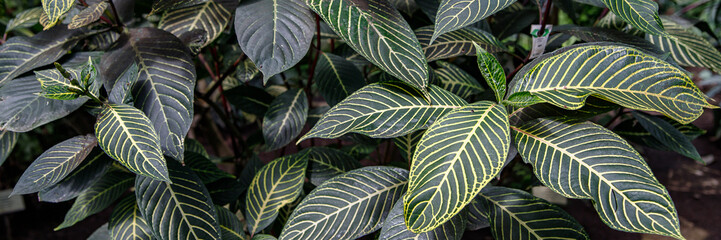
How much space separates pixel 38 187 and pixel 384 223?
2.30ft

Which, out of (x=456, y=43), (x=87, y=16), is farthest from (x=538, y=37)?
(x=87, y=16)

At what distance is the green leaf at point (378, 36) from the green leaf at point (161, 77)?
1.05ft

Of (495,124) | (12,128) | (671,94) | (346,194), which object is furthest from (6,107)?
(671,94)

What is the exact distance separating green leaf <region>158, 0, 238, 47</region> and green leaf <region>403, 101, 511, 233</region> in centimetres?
62

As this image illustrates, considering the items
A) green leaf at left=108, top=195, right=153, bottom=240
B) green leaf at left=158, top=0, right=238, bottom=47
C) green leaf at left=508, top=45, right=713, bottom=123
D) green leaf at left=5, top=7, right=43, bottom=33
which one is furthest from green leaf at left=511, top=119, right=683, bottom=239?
green leaf at left=5, top=7, right=43, bottom=33

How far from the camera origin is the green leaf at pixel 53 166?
882mm

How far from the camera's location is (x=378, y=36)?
0.85 meters

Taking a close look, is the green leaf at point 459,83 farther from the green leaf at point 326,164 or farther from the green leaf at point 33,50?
the green leaf at point 33,50

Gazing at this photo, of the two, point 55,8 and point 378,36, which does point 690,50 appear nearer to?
point 378,36

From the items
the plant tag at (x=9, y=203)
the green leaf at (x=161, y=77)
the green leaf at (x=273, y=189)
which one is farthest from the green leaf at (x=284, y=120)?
the plant tag at (x=9, y=203)

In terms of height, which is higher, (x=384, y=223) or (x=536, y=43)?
(x=536, y=43)

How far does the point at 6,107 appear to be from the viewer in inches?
36.0

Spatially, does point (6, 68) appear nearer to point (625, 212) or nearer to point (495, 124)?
point (495, 124)

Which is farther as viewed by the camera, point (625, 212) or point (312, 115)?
point (312, 115)
